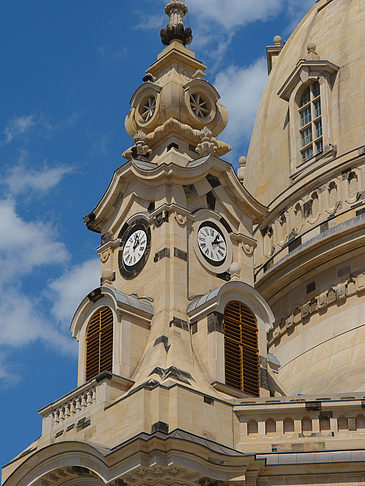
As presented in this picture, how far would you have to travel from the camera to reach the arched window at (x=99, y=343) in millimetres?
35625

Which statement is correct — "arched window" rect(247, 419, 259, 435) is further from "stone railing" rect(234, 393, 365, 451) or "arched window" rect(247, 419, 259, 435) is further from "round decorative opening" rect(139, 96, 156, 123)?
"round decorative opening" rect(139, 96, 156, 123)

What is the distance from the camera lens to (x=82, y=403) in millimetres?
34250

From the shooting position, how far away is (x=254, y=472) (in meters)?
31.6

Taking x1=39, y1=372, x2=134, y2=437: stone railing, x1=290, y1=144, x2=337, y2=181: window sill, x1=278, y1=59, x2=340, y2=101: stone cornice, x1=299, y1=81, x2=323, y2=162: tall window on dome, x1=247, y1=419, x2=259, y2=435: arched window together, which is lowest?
x1=247, y1=419, x2=259, y2=435: arched window

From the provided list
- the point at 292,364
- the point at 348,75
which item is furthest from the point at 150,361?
the point at 348,75

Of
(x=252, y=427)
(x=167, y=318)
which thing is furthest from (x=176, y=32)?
(x=252, y=427)

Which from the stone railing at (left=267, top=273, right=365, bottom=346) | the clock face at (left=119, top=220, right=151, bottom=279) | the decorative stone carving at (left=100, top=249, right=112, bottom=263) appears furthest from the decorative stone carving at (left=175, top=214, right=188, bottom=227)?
the stone railing at (left=267, top=273, right=365, bottom=346)

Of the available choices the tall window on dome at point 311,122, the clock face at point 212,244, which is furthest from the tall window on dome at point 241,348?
the tall window on dome at point 311,122

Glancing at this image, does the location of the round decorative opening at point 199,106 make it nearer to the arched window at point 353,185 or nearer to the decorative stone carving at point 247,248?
the decorative stone carving at point 247,248

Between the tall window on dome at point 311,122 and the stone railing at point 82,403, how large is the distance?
546 inches

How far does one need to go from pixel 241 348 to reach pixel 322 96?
12483 mm

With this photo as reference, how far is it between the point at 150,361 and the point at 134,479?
13.0 feet

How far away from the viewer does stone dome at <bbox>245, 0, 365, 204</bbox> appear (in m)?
44.5

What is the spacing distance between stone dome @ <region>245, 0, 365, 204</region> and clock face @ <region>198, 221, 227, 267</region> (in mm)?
7658
